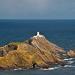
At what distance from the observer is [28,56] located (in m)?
108

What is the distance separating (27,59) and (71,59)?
20.4 metres

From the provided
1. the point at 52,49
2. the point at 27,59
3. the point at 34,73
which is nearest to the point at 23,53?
the point at 27,59

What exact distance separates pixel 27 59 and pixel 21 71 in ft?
18.7

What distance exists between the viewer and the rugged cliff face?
106375 mm

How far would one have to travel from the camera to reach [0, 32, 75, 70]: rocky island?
4188 inches

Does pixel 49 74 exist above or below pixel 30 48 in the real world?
below

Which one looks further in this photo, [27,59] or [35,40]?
[35,40]

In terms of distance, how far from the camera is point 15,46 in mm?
113750

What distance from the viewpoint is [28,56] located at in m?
108

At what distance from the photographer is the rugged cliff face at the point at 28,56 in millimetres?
106375

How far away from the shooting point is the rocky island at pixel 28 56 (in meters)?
106

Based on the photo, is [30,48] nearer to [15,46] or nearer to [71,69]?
[15,46]

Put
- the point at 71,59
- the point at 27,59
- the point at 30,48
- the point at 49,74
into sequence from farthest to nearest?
the point at 71,59
the point at 30,48
the point at 27,59
the point at 49,74

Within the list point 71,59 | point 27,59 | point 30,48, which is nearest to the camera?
point 27,59
